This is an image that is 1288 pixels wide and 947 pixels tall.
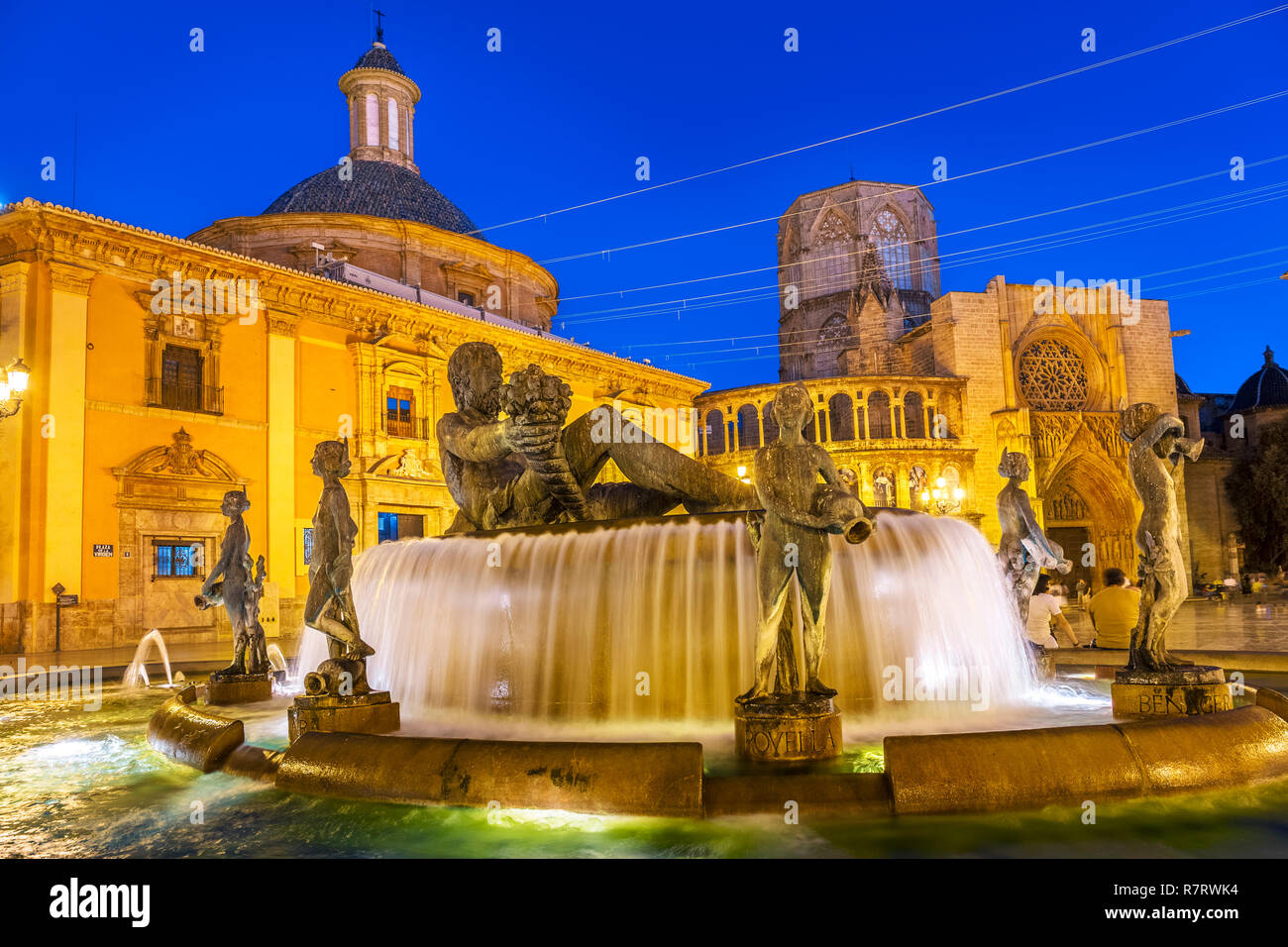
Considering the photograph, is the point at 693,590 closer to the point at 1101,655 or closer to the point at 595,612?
the point at 595,612

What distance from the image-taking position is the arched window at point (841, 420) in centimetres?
3675

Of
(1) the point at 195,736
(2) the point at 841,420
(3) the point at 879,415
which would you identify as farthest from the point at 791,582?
(2) the point at 841,420

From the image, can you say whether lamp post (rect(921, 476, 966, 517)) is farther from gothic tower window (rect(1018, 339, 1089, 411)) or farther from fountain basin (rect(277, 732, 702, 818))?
fountain basin (rect(277, 732, 702, 818))

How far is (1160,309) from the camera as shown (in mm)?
36375

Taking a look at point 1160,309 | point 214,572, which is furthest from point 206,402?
point 1160,309

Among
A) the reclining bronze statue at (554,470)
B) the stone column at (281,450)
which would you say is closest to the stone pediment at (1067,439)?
→ the stone column at (281,450)

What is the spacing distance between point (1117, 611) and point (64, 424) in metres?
18.9

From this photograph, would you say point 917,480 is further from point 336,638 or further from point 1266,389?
point 336,638

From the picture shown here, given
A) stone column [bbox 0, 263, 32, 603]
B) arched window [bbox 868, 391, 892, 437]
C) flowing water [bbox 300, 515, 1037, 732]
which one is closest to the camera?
flowing water [bbox 300, 515, 1037, 732]

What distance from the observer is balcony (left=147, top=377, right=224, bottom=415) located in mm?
19547

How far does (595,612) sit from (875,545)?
1713 mm

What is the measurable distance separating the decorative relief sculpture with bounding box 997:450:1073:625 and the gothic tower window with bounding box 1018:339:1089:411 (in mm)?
30065

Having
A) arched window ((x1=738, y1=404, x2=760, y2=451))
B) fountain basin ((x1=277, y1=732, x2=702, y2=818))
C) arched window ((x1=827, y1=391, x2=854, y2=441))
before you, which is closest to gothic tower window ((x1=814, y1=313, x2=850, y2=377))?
arched window ((x1=738, y1=404, x2=760, y2=451))

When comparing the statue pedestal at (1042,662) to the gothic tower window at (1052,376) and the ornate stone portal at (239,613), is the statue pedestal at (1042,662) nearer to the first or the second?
the ornate stone portal at (239,613)
